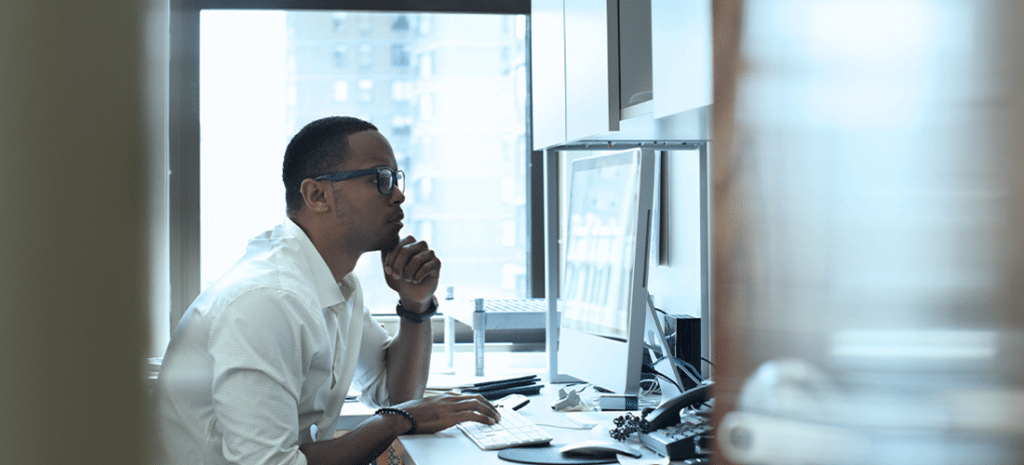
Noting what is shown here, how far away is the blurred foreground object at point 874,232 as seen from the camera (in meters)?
0.18

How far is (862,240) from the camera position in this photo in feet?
0.65

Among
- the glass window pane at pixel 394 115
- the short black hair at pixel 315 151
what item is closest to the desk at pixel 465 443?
the short black hair at pixel 315 151

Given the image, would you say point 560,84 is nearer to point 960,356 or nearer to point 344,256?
point 344,256

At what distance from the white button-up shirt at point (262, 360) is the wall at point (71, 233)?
104cm

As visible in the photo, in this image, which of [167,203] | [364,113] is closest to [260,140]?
[364,113]

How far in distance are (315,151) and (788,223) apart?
153 cm

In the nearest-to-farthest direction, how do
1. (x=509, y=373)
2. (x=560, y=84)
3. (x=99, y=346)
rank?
(x=99, y=346), (x=560, y=84), (x=509, y=373)

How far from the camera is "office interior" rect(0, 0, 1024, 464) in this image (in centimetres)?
14

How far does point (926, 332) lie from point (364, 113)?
2875 millimetres

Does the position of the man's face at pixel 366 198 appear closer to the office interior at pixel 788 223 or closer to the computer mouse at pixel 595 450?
the computer mouse at pixel 595 450

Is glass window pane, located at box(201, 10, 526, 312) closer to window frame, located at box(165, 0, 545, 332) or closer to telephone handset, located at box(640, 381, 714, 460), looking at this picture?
window frame, located at box(165, 0, 545, 332)

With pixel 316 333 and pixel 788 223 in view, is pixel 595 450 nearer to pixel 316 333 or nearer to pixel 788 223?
pixel 316 333

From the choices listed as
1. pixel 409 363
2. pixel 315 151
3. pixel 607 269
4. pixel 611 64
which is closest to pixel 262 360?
pixel 315 151

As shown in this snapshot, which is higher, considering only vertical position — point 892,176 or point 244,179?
point 244,179
